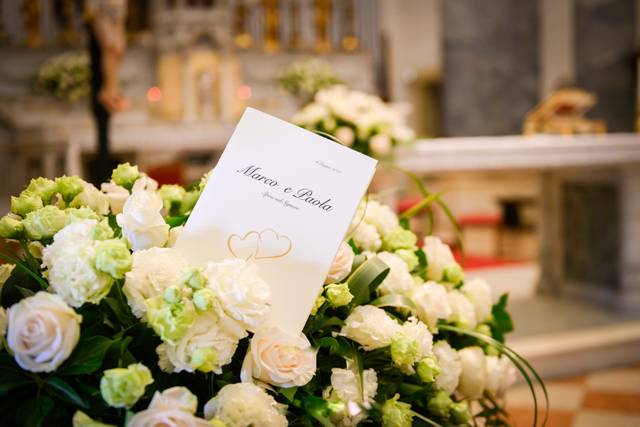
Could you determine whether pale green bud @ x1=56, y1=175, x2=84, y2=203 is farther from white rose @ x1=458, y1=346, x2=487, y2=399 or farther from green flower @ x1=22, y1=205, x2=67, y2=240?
white rose @ x1=458, y1=346, x2=487, y2=399

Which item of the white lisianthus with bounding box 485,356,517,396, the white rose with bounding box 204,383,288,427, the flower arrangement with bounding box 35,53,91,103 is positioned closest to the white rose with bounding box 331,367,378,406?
the white rose with bounding box 204,383,288,427

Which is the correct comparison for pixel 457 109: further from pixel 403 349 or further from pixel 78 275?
pixel 78 275

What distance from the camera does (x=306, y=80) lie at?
7801 mm

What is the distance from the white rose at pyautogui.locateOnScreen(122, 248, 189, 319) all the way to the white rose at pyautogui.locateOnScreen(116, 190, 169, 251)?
2.0 inches

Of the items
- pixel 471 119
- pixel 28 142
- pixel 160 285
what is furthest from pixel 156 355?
pixel 471 119

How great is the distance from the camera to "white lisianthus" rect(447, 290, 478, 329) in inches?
51.4

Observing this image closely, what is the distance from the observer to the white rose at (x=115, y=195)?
116 centimetres

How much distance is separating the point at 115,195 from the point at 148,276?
1.02 feet

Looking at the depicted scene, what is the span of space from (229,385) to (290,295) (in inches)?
5.8

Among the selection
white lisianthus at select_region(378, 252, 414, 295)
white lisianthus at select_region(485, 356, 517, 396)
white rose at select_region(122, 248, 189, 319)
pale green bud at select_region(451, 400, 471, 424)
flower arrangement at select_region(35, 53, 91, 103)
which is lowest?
white lisianthus at select_region(485, 356, 517, 396)

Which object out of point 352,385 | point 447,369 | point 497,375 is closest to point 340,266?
point 352,385

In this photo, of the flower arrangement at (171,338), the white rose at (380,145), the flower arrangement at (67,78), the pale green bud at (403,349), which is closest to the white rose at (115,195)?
the flower arrangement at (171,338)

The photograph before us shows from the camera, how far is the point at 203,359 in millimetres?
809

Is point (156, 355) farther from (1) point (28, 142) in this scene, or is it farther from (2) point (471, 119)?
(2) point (471, 119)
